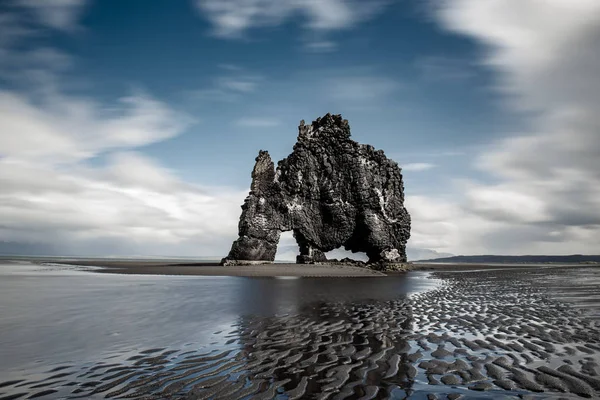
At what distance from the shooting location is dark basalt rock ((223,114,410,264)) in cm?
5116

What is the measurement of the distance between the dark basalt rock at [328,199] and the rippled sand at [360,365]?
38.5 meters

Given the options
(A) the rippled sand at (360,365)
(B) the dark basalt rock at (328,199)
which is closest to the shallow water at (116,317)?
(A) the rippled sand at (360,365)

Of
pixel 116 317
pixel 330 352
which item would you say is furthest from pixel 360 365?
pixel 116 317

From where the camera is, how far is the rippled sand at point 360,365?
600 cm

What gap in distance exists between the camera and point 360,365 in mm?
7516

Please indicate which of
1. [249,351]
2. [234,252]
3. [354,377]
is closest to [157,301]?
[249,351]

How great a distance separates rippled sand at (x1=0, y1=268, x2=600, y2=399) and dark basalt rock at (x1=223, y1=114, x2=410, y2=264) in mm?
38538

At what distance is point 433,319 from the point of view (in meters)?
13.3

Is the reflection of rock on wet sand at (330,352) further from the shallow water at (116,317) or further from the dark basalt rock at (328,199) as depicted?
the dark basalt rock at (328,199)

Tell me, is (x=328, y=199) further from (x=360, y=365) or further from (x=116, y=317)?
(x=360, y=365)

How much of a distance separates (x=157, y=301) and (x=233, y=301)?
3218mm

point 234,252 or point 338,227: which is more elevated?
point 338,227

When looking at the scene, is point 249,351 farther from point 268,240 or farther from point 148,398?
point 268,240

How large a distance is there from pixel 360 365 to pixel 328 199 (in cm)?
4752
